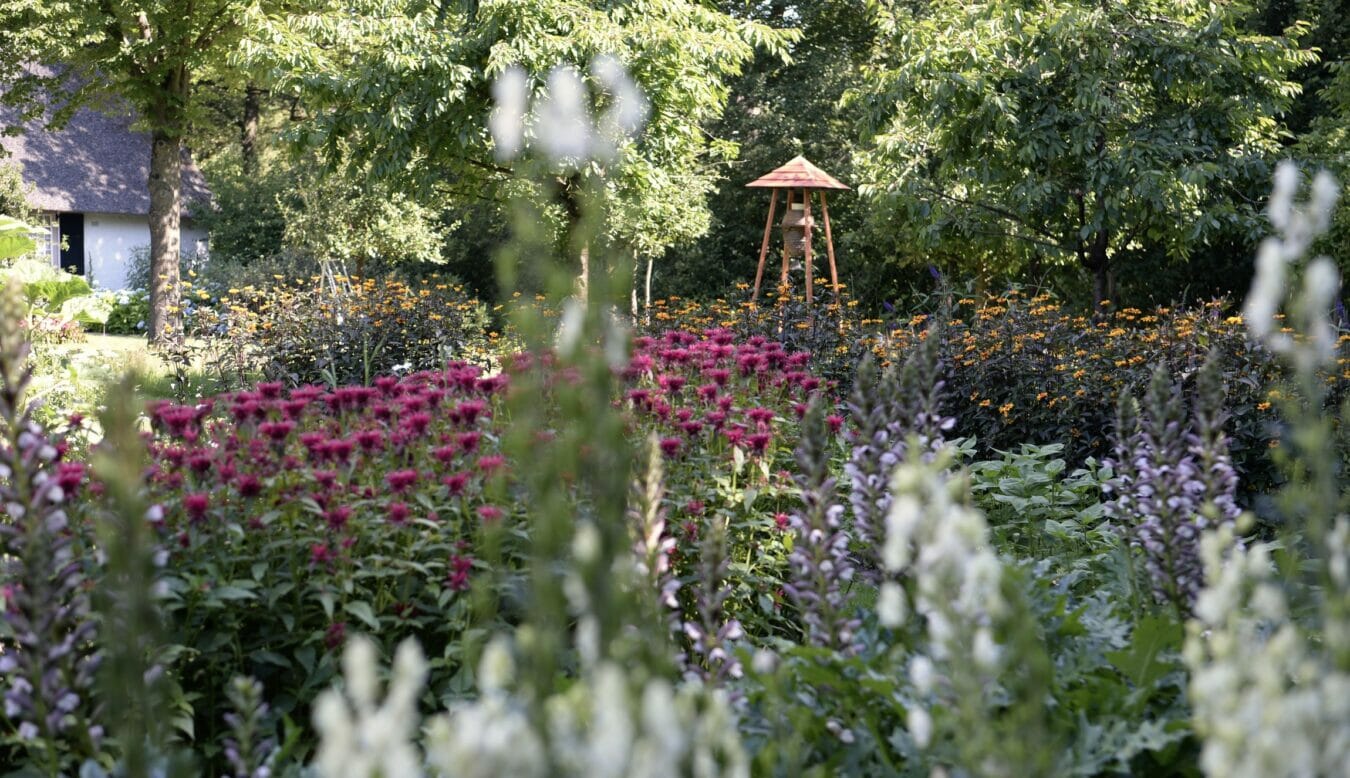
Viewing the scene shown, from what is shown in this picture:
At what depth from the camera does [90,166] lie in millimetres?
27406

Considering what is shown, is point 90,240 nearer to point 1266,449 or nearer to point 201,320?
point 201,320

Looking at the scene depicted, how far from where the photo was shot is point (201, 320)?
9.84m

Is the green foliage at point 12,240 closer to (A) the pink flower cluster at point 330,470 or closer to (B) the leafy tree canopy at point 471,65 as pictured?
(B) the leafy tree canopy at point 471,65

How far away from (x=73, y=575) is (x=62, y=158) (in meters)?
28.5

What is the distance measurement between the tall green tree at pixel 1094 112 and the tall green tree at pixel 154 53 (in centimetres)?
747

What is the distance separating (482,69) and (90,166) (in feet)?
63.6

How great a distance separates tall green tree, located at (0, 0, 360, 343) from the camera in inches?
571

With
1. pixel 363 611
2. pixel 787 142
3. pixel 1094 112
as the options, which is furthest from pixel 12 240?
pixel 787 142

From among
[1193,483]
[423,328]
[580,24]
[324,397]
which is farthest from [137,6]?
[1193,483]

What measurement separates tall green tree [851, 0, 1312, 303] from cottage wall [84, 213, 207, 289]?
69.7 feet

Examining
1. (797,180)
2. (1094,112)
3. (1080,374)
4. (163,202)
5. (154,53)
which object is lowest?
(1080,374)

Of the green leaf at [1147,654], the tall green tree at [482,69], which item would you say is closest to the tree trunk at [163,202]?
the tall green tree at [482,69]

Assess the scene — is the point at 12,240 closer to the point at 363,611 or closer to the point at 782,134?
the point at 363,611

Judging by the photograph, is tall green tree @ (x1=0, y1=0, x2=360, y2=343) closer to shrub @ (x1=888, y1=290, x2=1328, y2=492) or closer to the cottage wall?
shrub @ (x1=888, y1=290, x2=1328, y2=492)
